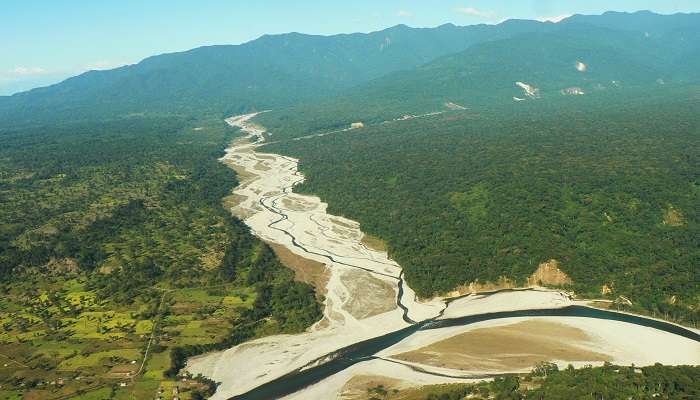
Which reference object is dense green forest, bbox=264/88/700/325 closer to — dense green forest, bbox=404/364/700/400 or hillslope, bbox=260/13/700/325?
hillslope, bbox=260/13/700/325

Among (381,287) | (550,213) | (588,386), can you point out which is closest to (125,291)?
(381,287)

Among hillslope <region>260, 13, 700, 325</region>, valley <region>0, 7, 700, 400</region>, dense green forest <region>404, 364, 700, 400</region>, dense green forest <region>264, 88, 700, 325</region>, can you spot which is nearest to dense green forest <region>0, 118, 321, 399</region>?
valley <region>0, 7, 700, 400</region>

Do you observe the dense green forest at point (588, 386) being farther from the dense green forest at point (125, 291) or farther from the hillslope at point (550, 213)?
the dense green forest at point (125, 291)

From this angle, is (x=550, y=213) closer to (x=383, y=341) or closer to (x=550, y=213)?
(x=550, y=213)

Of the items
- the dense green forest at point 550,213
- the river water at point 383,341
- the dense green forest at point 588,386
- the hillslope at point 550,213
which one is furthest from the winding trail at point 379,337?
the dense green forest at point 550,213

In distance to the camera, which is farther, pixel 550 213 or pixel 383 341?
pixel 550 213

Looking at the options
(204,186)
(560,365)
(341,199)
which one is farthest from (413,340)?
(204,186)
